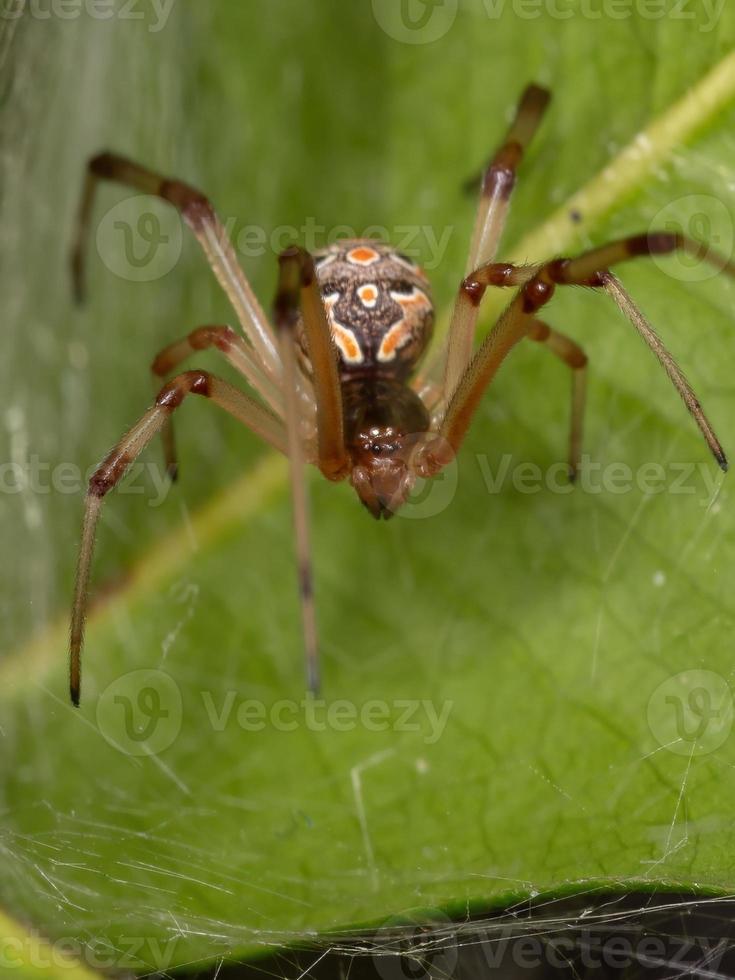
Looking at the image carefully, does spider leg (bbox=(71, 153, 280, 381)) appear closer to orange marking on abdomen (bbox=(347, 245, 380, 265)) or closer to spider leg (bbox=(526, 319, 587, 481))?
orange marking on abdomen (bbox=(347, 245, 380, 265))

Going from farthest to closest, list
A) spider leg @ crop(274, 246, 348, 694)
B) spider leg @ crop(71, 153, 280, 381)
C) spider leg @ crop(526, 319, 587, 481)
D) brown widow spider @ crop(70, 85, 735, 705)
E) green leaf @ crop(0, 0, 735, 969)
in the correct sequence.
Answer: spider leg @ crop(71, 153, 280, 381) < spider leg @ crop(526, 319, 587, 481) < brown widow spider @ crop(70, 85, 735, 705) < green leaf @ crop(0, 0, 735, 969) < spider leg @ crop(274, 246, 348, 694)

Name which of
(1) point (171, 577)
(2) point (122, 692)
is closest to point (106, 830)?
(2) point (122, 692)

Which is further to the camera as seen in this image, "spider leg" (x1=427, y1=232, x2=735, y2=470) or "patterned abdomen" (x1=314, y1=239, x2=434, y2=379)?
"patterned abdomen" (x1=314, y1=239, x2=434, y2=379)

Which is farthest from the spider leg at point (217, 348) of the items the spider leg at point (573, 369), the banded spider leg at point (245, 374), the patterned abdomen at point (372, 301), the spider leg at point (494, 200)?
the spider leg at point (573, 369)

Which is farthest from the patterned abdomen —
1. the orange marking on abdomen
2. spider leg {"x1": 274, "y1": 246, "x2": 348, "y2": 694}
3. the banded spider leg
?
spider leg {"x1": 274, "y1": 246, "x2": 348, "y2": 694}

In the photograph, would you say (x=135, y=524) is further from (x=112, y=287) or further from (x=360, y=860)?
(x=360, y=860)

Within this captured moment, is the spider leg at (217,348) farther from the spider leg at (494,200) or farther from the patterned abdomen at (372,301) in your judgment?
the spider leg at (494,200)

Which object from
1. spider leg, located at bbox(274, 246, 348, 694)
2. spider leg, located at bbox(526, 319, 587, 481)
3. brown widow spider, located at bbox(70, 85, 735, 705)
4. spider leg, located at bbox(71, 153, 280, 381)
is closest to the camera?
spider leg, located at bbox(274, 246, 348, 694)
